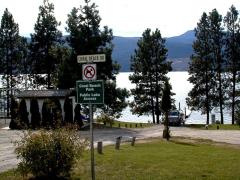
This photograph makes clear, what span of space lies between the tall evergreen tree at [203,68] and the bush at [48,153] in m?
58.6

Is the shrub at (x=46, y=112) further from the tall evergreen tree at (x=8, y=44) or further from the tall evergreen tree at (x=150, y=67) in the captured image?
the tall evergreen tree at (x=150, y=67)

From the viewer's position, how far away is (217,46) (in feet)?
236

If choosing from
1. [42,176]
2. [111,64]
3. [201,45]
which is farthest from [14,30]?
[42,176]

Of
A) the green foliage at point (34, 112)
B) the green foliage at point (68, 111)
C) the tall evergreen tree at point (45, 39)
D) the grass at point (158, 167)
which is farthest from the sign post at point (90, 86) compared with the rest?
the tall evergreen tree at point (45, 39)

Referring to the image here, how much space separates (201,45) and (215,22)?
3765 mm

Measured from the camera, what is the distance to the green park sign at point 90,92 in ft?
43.8

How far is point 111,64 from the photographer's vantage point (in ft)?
210

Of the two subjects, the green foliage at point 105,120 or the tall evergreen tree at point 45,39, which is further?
the tall evergreen tree at point 45,39

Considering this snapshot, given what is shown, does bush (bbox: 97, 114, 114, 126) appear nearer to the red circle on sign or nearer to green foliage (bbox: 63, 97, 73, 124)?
green foliage (bbox: 63, 97, 73, 124)

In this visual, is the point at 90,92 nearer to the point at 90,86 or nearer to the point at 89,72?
the point at 90,86

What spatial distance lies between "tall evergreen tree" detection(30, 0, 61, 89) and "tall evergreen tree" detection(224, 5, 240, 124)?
2341 cm

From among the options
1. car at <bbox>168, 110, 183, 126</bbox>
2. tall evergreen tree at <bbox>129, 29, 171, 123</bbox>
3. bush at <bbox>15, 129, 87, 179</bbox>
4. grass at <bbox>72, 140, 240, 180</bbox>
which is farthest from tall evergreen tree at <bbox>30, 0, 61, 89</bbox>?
bush at <bbox>15, 129, 87, 179</bbox>

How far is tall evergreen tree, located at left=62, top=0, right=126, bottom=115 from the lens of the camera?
62.0 meters

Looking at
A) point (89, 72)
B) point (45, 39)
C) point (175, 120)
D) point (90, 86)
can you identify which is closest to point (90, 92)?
point (90, 86)
